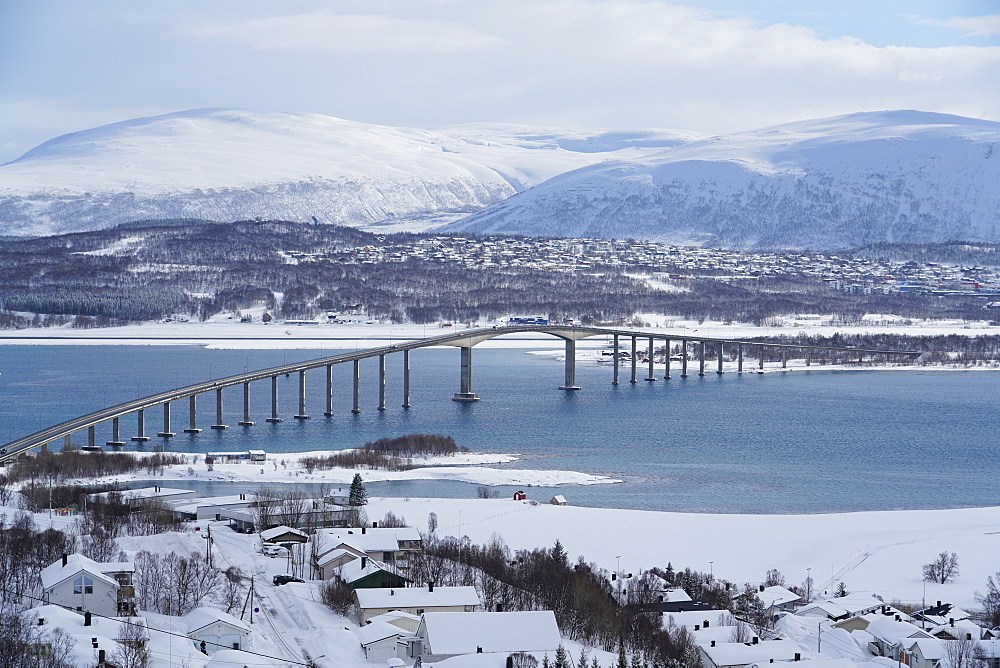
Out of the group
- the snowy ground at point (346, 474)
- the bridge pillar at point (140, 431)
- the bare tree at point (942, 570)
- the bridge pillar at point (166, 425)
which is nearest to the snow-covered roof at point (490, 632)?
the bare tree at point (942, 570)

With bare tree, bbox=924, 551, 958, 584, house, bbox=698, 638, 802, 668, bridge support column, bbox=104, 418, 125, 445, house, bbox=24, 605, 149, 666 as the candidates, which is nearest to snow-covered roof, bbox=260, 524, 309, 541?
house, bbox=24, 605, 149, 666

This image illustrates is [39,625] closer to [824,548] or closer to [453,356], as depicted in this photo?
[824,548]

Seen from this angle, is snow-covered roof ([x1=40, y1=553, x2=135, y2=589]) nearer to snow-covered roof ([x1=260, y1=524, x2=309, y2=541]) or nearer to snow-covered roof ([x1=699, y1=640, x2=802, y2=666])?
snow-covered roof ([x1=260, y1=524, x2=309, y2=541])

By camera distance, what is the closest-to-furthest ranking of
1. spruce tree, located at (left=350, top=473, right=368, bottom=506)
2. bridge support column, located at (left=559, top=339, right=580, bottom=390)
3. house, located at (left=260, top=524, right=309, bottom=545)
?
house, located at (left=260, top=524, right=309, bottom=545) → spruce tree, located at (left=350, top=473, right=368, bottom=506) → bridge support column, located at (left=559, top=339, right=580, bottom=390)

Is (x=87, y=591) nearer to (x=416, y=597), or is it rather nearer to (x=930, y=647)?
(x=416, y=597)

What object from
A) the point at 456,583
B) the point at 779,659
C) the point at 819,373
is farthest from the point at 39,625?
the point at 819,373

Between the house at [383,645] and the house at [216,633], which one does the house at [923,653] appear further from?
the house at [216,633]
